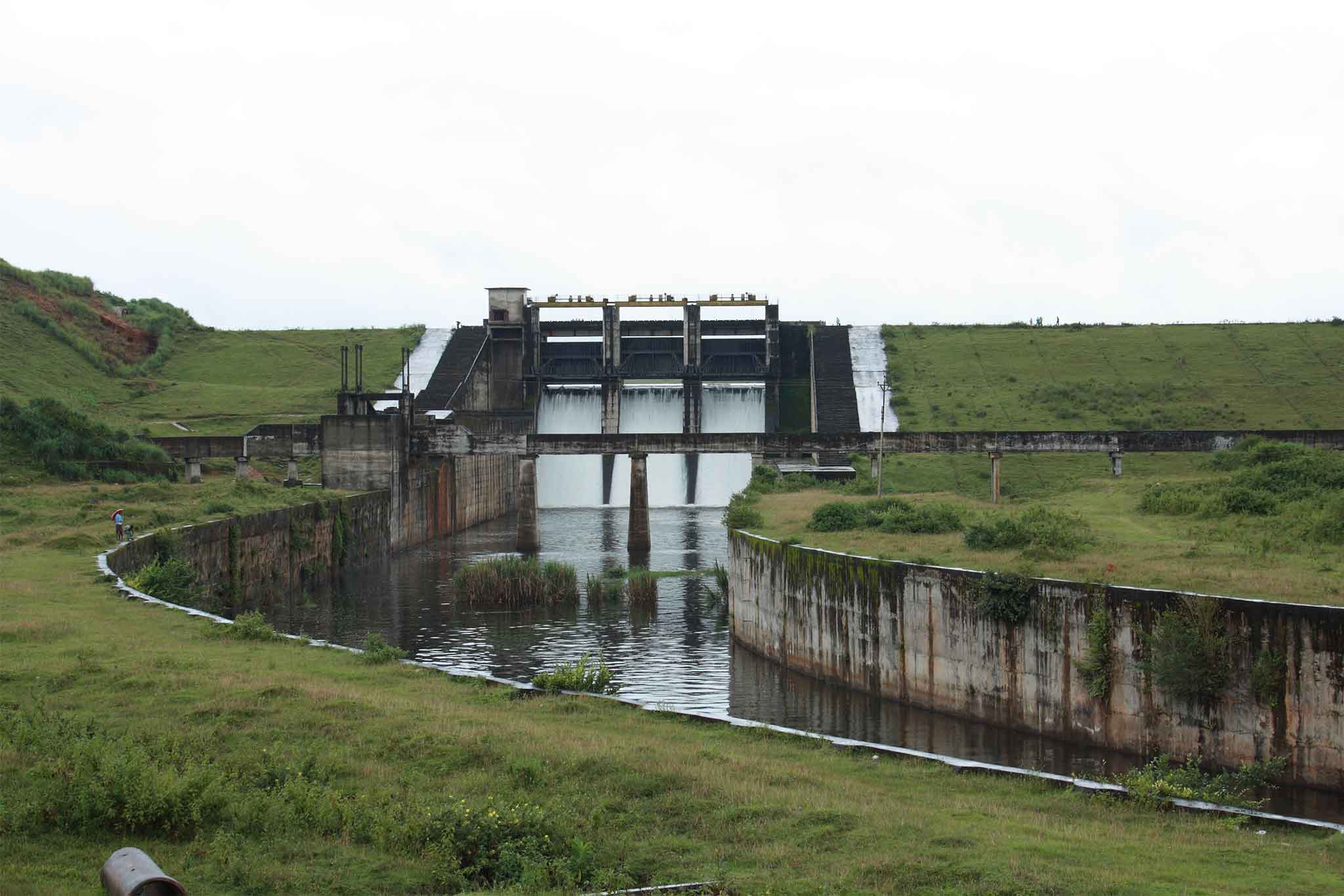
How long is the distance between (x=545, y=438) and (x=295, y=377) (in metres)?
42.3

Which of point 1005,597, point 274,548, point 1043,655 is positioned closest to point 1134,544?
point 1005,597

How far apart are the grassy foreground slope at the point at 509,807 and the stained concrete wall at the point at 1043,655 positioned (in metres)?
8.74

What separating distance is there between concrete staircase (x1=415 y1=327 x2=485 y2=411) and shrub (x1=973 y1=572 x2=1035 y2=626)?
6512 cm

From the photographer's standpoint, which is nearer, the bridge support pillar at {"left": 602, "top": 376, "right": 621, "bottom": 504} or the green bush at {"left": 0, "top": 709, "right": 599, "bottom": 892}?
the green bush at {"left": 0, "top": 709, "right": 599, "bottom": 892}

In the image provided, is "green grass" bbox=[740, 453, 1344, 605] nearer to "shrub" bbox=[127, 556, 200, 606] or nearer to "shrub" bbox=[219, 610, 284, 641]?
"shrub" bbox=[219, 610, 284, 641]

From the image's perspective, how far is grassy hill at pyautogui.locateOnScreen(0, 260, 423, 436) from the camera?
287ft

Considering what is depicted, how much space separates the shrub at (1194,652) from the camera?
77.5ft

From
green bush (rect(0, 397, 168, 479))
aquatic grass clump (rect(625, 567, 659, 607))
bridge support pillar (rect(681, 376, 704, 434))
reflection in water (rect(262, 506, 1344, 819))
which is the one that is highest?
bridge support pillar (rect(681, 376, 704, 434))

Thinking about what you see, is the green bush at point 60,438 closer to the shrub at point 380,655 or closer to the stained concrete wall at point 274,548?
the stained concrete wall at point 274,548

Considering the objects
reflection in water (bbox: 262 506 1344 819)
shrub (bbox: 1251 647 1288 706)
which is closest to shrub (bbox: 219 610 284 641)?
reflection in water (bbox: 262 506 1344 819)

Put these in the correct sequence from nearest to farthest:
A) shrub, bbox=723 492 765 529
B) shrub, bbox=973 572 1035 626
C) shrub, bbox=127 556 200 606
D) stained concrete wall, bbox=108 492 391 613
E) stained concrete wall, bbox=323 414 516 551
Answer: shrub, bbox=973 572 1035 626, shrub, bbox=127 556 200 606, stained concrete wall, bbox=108 492 391 613, shrub, bbox=723 492 765 529, stained concrete wall, bbox=323 414 516 551

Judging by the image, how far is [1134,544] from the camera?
33469 millimetres

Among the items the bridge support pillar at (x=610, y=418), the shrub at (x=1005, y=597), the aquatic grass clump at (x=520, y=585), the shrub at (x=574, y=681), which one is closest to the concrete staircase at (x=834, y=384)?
the bridge support pillar at (x=610, y=418)

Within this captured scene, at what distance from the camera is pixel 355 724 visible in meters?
18.0
